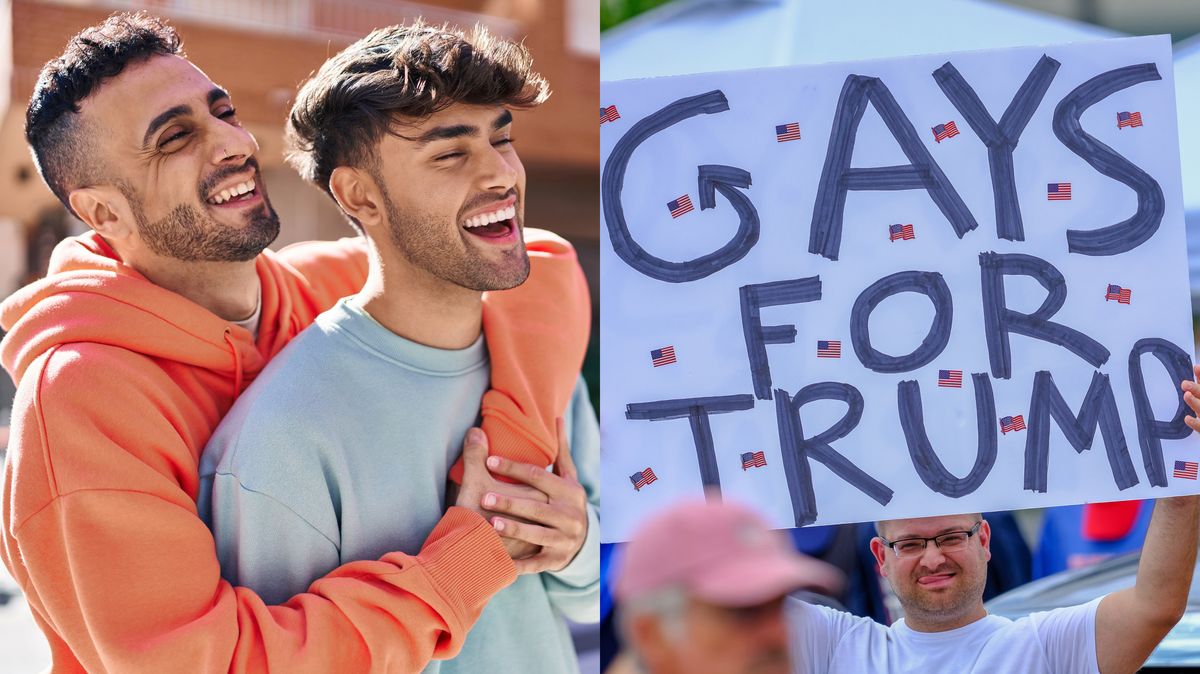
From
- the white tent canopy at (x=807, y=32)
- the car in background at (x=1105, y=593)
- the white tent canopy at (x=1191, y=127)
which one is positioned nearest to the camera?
the car in background at (x=1105, y=593)

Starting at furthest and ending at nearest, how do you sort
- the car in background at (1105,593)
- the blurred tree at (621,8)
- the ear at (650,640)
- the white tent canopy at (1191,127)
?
the blurred tree at (621,8) < the white tent canopy at (1191,127) < the car in background at (1105,593) < the ear at (650,640)

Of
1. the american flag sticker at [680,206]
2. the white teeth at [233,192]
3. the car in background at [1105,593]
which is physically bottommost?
the car in background at [1105,593]

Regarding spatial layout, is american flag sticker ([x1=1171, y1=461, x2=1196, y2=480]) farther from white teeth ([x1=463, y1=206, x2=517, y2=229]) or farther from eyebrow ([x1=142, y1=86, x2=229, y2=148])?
eyebrow ([x1=142, y1=86, x2=229, y2=148])

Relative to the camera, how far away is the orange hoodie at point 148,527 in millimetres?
1591

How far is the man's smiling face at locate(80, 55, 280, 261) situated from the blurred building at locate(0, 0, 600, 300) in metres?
Answer: 5.04

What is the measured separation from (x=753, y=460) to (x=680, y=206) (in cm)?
40

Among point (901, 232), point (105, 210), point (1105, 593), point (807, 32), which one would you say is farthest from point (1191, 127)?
point (105, 210)

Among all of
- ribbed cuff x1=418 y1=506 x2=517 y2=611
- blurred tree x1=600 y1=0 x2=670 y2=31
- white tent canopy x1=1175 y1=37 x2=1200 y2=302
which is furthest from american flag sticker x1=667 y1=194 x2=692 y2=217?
blurred tree x1=600 y1=0 x2=670 y2=31

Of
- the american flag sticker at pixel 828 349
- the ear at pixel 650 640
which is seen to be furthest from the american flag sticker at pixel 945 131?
the ear at pixel 650 640

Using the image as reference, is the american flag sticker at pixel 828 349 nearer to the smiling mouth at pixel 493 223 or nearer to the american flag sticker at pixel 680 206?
the american flag sticker at pixel 680 206

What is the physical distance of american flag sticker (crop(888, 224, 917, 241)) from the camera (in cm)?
192

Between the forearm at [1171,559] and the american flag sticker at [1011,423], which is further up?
the american flag sticker at [1011,423]

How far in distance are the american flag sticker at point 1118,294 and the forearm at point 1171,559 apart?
319 millimetres

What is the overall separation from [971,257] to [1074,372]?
0.23 meters
